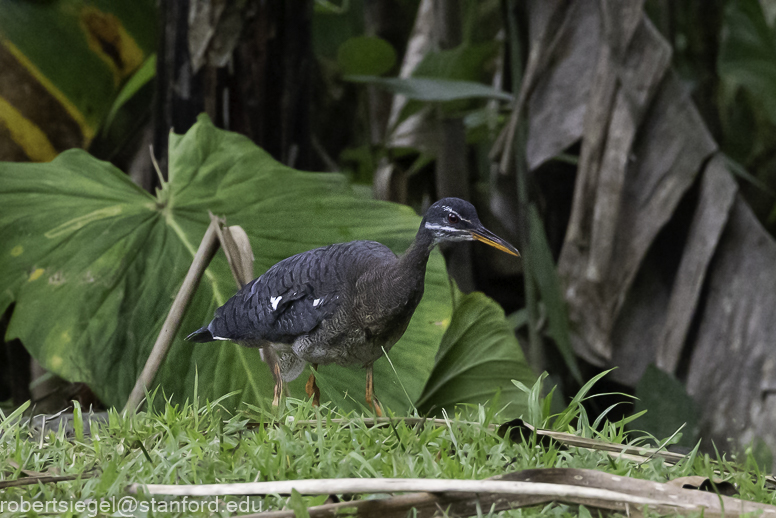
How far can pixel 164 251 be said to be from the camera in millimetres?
1180

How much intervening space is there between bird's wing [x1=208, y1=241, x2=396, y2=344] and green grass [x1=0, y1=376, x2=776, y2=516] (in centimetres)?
13

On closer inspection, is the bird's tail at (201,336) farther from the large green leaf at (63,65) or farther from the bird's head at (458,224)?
the large green leaf at (63,65)

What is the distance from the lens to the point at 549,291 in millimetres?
1575

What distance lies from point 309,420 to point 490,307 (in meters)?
0.56

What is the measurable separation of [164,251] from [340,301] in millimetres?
481

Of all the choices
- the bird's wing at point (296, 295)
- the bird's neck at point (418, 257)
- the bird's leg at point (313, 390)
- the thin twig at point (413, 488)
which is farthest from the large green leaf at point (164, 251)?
the thin twig at point (413, 488)

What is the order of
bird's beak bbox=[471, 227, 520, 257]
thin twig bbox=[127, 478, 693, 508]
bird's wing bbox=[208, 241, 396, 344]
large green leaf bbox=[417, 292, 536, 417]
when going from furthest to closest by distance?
1. large green leaf bbox=[417, 292, 536, 417]
2. bird's wing bbox=[208, 241, 396, 344]
3. bird's beak bbox=[471, 227, 520, 257]
4. thin twig bbox=[127, 478, 693, 508]

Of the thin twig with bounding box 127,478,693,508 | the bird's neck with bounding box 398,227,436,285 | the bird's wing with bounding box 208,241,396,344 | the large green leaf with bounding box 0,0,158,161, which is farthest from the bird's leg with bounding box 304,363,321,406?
the large green leaf with bounding box 0,0,158,161

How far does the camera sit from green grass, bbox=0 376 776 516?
612 millimetres

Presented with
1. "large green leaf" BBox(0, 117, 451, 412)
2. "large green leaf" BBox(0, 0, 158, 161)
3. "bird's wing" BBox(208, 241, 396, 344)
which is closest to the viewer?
"bird's wing" BBox(208, 241, 396, 344)

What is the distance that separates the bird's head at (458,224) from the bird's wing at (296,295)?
119 millimetres

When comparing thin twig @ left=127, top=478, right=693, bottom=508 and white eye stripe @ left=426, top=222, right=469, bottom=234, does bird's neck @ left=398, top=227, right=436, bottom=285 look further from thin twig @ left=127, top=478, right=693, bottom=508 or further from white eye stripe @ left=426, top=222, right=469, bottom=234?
thin twig @ left=127, top=478, right=693, bottom=508

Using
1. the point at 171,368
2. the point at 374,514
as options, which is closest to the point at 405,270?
the point at 374,514

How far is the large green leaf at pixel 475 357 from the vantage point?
4.02 feet
